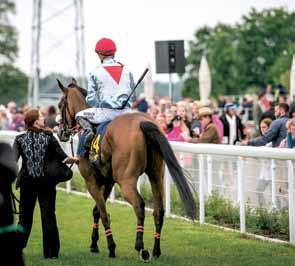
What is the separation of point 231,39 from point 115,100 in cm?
9103

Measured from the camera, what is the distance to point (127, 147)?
12.0m

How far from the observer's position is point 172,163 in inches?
465

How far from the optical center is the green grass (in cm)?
1180

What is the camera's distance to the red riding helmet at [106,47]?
1306cm

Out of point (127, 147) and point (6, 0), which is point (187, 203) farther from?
point (6, 0)

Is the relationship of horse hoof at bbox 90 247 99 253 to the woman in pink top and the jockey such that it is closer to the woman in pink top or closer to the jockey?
the jockey

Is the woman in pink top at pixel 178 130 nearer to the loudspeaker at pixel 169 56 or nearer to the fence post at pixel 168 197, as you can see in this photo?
the loudspeaker at pixel 169 56

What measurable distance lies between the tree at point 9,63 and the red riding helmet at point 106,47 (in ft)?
302

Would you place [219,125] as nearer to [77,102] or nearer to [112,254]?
[77,102]

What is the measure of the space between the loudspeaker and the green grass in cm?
514

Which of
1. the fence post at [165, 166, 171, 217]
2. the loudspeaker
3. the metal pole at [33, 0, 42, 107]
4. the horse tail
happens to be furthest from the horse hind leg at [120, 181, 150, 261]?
the metal pole at [33, 0, 42, 107]

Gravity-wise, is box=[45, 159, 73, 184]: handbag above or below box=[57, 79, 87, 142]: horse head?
below

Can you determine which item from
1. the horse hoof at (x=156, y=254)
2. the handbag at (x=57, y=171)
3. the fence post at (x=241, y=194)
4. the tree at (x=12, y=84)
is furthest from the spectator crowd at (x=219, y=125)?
the tree at (x=12, y=84)

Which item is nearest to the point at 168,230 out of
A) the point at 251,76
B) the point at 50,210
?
the point at 50,210
